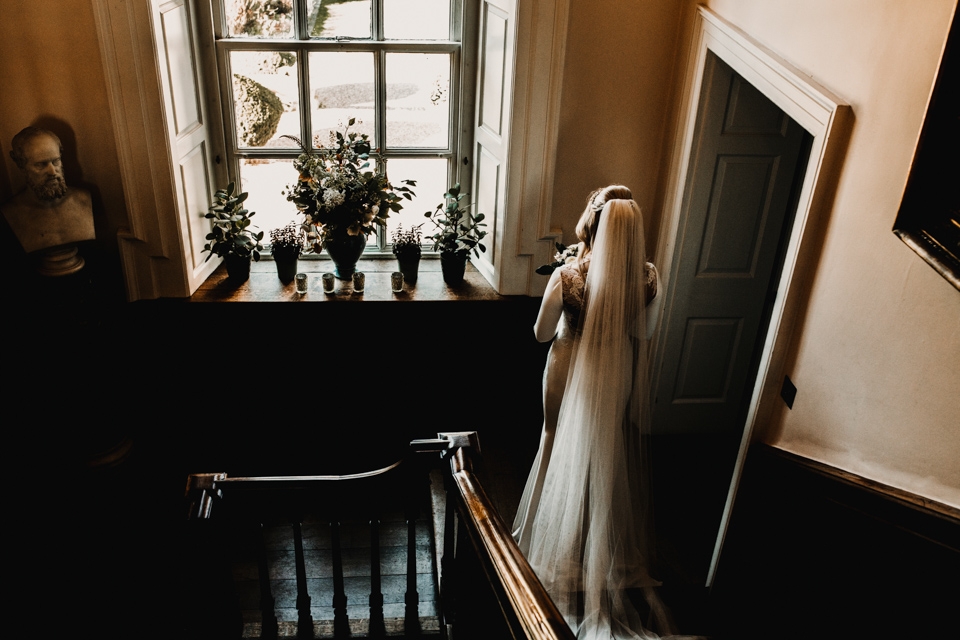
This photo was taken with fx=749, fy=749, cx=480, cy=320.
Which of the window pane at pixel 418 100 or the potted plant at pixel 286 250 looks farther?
the window pane at pixel 418 100

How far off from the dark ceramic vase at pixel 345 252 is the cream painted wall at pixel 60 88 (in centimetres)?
103

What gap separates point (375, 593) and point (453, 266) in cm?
185

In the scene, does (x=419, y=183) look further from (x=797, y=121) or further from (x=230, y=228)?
(x=797, y=121)

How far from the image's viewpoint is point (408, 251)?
3.97 meters

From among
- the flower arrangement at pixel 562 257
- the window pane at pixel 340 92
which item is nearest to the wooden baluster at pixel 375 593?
the flower arrangement at pixel 562 257

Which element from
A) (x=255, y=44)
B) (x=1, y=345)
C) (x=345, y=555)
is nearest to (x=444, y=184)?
(x=255, y=44)

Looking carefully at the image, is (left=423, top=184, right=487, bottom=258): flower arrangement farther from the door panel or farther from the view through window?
the door panel

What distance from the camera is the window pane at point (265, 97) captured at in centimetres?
393

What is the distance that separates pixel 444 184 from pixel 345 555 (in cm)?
207

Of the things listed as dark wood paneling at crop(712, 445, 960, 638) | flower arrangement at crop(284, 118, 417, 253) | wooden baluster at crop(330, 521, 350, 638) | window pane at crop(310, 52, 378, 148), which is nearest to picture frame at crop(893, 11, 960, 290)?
dark wood paneling at crop(712, 445, 960, 638)

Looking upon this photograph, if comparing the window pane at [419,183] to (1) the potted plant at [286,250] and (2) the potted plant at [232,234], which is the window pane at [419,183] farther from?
(2) the potted plant at [232,234]

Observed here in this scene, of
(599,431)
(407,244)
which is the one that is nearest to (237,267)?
(407,244)

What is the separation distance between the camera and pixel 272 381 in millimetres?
3996

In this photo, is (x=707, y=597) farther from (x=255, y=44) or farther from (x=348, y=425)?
(x=255, y=44)
